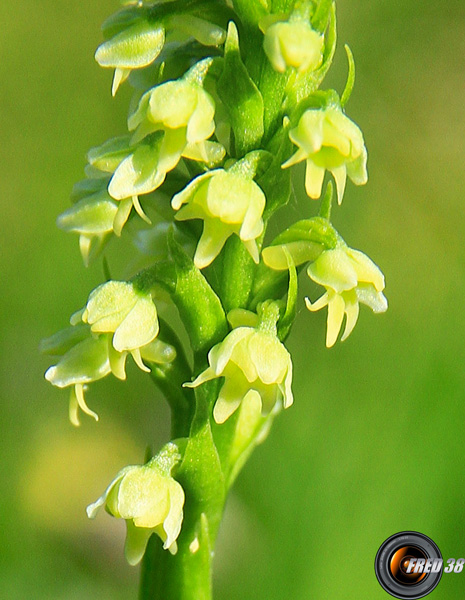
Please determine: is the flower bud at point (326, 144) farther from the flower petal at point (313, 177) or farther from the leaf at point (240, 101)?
the leaf at point (240, 101)

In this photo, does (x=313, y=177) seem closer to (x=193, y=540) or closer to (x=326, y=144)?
(x=326, y=144)

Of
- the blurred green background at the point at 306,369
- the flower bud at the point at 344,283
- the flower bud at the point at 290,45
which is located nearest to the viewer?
the flower bud at the point at 290,45

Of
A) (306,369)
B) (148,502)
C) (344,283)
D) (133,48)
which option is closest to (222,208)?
(344,283)

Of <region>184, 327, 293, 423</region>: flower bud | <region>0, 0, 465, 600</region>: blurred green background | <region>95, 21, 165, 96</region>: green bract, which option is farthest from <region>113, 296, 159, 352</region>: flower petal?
<region>0, 0, 465, 600</region>: blurred green background

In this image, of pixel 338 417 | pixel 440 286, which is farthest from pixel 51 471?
pixel 440 286

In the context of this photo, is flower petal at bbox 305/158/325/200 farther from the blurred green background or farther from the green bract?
the blurred green background

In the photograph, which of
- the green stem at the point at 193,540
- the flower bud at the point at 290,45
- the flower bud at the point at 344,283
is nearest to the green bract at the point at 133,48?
the flower bud at the point at 290,45

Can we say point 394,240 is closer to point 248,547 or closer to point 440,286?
point 440,286

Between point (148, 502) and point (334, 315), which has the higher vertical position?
point (334, 315)

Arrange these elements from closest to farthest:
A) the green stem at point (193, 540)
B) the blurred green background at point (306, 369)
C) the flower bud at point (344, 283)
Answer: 1. the flower bud at point (344, 283)
2. the green stem at point (193, 540)
3. the blurred green background at point (306, 369)
